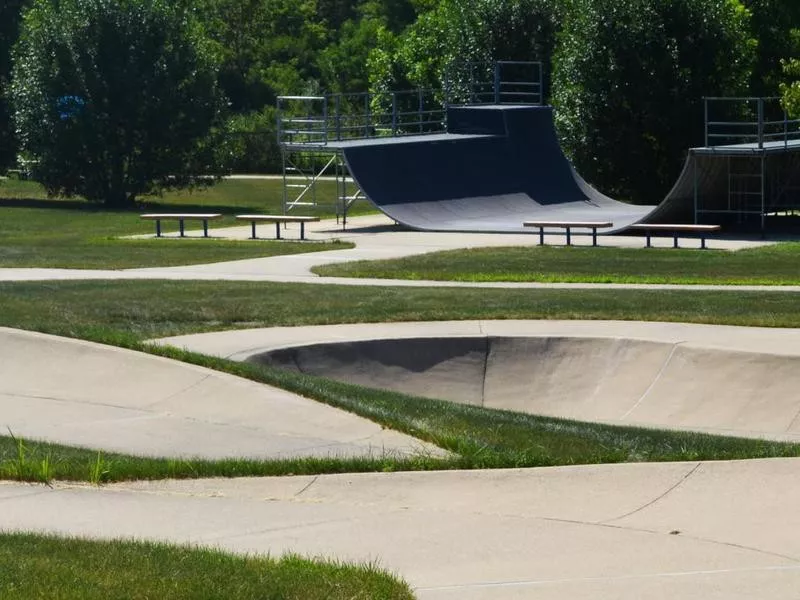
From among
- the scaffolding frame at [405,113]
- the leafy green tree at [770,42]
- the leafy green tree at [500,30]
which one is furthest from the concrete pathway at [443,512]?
the leafy green tree at [770,42]

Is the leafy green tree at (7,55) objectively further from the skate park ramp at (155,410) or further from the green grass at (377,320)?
the skate park ramp at (155,410)

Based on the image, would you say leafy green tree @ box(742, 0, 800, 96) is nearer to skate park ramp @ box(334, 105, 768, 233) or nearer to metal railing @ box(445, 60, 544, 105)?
metal railing @ box(445, 60, 544, 105)

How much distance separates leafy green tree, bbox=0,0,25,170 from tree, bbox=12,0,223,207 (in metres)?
7.12

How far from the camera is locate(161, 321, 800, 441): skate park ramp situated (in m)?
13.5

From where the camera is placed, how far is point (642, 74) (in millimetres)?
39906

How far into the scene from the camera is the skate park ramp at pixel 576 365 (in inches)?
533

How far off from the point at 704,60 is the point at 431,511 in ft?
110

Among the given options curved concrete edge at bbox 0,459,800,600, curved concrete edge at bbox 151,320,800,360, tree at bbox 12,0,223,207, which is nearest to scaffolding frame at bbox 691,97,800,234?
tree at bbox 12,0,223,207

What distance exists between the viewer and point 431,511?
26.2 feet

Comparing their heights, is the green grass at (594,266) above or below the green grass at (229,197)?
below

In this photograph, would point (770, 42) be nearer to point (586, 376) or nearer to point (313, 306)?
point (313, 306)

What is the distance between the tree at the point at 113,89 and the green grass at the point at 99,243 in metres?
1.52

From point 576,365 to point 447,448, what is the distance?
5010mm

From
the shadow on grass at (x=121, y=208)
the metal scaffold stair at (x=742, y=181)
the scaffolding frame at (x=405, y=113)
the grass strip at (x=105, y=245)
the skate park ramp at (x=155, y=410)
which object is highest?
the scaffolding frame at (x=405, y=113)
